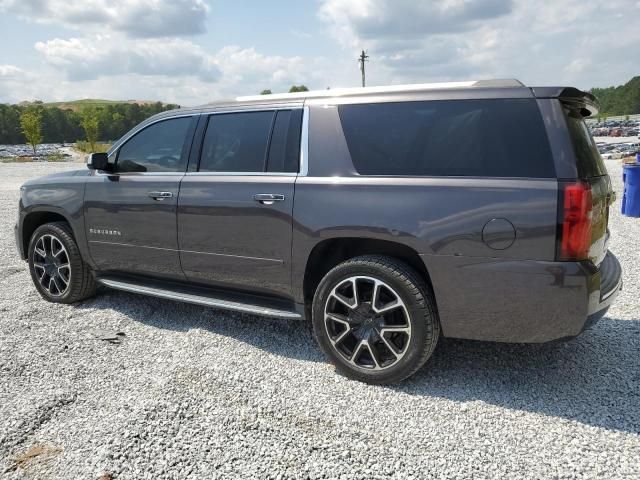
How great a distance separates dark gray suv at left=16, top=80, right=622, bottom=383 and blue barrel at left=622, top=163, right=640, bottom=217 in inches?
295

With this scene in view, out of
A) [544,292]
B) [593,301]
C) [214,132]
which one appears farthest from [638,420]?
[214,132]

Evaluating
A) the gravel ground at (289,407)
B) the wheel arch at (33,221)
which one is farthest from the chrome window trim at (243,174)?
the wheel arch at (33,221)

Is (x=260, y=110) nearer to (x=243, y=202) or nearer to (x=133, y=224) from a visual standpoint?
(x=243, y=202)

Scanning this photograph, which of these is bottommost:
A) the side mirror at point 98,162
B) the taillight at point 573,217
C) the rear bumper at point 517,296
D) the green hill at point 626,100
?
the rear bumper at point 517,296

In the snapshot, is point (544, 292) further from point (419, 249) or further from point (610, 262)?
point (610, 262)

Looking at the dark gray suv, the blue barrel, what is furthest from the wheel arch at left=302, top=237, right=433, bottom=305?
the blue barrel

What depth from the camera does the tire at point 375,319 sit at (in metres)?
3.06

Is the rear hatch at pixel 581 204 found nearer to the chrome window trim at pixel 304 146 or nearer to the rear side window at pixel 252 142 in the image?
the chrome window trim at pixel 304 146

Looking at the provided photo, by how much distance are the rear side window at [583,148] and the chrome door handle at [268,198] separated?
71.2 inches

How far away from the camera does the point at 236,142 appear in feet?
12.5

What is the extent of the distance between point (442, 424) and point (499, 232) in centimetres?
112

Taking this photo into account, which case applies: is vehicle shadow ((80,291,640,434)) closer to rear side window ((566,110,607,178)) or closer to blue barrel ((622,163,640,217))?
rear side window ((566,110,607,178))

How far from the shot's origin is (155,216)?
160 inches

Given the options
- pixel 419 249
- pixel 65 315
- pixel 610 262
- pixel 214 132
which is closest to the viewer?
pixel 419 249
